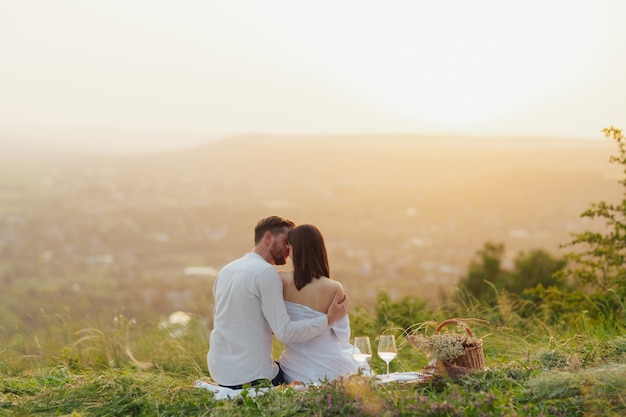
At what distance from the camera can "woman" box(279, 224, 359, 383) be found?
467cm

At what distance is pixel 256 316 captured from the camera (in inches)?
188

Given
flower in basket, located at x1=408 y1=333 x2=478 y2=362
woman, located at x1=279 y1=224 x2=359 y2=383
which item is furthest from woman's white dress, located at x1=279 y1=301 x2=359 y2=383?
flower in basket, located at x1=408 y1=333 x2=478 y2=362

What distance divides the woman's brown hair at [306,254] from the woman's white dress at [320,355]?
0.80 feet

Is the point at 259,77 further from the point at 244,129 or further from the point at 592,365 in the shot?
the point at 592,365

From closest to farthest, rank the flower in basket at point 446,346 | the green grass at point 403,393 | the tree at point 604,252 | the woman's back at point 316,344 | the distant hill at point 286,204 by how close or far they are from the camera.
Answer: the green grass at point 403,393 → the flower in basket at point 446,346 → the woman's back at point 316,344 → the tree at point 604,252 → the distant hill at point 286,204

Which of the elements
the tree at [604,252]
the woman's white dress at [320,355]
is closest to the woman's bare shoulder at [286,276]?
the woman's white dress at [320,355]

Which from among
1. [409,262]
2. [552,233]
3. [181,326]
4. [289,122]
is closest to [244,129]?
[289,122]

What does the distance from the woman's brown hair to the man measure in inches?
6.2

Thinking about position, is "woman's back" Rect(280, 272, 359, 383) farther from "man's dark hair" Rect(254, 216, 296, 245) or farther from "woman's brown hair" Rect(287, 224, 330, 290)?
"man's dark hair" Rect(254, 216, 296, 245)

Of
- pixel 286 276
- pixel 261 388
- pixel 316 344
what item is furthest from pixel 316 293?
pixel 261 388

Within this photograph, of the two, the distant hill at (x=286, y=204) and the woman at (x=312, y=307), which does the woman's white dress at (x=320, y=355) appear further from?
the distant hill at (x=286, y=204)

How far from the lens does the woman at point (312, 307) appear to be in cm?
467

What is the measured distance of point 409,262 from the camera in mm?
52375

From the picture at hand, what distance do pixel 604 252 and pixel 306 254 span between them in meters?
5.75
